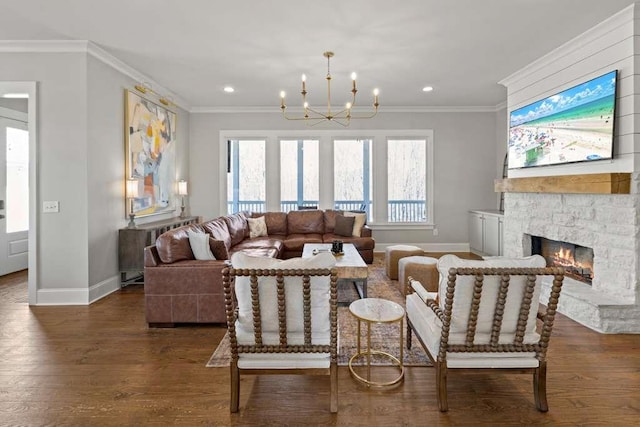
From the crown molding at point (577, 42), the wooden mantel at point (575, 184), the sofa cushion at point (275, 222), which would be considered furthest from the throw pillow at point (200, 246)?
the crown molding at point (577, 42)

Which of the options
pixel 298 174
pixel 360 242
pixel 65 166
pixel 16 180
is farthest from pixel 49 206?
pixel 360 242

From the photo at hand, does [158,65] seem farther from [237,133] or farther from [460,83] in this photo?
[460,83]

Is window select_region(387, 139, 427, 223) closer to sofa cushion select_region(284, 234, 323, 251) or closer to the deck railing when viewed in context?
the deck railing

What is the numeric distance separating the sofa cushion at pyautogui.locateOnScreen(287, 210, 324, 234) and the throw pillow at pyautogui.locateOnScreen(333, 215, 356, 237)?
1.28 ft

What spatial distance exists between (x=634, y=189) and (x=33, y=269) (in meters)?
6.15

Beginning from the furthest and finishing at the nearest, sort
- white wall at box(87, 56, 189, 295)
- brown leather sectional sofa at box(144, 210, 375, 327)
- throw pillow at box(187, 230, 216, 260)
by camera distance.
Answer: white wall at box(87, 56, 189, 295) < throw pillow at box(187, 230, 216, 260) < brown leather sectional sofa at box(144, 210, 375, 327)

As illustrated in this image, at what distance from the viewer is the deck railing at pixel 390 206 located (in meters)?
6.78

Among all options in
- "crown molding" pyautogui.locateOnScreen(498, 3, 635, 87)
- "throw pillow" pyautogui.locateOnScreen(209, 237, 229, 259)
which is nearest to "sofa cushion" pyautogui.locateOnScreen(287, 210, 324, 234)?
"throw pillow" pyautogui.locateOnScreen(209, 237, 229, 259)

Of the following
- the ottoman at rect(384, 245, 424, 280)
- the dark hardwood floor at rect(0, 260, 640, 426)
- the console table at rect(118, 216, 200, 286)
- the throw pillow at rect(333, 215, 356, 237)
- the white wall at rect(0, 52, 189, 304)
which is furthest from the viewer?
the throw pillow at rect(333, 215, 356, 237)

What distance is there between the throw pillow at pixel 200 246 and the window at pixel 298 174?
3.45m

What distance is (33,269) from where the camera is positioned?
3.74m

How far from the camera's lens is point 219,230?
15.2ft

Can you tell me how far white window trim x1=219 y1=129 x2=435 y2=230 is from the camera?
6629mm

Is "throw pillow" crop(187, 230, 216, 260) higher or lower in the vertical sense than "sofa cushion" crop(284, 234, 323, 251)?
higher
